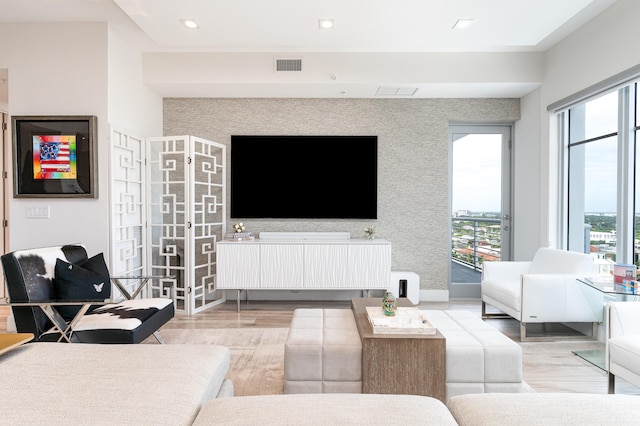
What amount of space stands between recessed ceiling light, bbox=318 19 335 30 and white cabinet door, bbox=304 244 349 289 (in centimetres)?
214

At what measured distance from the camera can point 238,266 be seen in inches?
158

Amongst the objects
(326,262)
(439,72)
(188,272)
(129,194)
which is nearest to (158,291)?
(188,272)

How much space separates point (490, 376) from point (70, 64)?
4.13m

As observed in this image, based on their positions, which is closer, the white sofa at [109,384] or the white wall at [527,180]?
the white sofa at [109,384]

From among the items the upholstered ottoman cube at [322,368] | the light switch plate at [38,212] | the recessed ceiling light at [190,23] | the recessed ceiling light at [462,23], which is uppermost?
the recessed ceiling light at [190,23]

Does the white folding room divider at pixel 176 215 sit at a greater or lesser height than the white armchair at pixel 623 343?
greater

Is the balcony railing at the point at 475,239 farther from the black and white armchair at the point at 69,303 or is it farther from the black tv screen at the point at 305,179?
the black and white armchair at the point at 69,303

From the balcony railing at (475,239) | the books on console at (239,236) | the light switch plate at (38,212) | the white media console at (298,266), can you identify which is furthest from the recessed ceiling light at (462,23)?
the light switch plate at (38,212)

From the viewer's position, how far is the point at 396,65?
397 cm

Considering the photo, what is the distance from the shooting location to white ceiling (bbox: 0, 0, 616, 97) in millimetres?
2881

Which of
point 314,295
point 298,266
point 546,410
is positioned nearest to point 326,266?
point 298,266

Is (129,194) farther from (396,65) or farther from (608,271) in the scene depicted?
(608,271)

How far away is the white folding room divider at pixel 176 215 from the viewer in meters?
3.70

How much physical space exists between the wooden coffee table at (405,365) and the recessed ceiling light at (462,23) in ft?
8.61
